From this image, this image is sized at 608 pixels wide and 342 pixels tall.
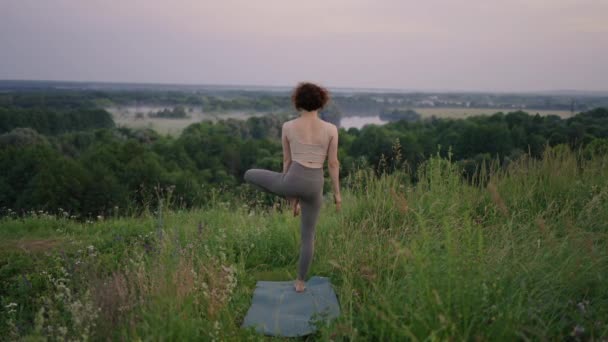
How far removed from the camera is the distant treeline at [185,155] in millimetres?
24188

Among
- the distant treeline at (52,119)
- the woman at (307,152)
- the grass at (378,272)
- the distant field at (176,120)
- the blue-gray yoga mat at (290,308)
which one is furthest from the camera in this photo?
the distant field at (176,120)

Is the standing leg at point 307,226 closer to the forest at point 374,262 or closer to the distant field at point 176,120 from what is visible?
the forest at point 374,262

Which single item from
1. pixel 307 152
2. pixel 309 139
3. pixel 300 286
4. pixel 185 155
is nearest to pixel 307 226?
pixel 300 286

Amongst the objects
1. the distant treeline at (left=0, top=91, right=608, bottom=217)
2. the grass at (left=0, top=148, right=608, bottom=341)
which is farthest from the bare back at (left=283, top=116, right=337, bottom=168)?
the distant treeline at (left=0, top=91, right=608, bottom=217)

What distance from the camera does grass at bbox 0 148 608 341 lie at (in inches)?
123

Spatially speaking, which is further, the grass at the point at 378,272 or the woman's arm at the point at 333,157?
the woman's arm at the point at 333,157

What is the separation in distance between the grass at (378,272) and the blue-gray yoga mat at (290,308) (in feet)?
0.45

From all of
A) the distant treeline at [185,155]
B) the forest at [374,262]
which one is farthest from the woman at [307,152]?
the distant treeline at [185,155]

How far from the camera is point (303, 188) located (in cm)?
431

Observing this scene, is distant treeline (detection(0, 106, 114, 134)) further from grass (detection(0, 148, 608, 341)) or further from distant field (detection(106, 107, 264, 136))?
grass (detection(0, 148, 608, 341))

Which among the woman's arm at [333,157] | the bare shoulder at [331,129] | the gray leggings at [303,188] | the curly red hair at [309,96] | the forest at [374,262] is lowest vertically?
the forest at [374,262]

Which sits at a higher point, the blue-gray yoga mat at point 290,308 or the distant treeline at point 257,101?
the distant treeline at point 257,101

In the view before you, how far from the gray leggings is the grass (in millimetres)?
468

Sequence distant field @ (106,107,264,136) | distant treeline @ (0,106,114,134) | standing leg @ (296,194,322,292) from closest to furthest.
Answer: standing leg @ (296,194,322,292)
distant treeline @ (0,106,114,134)
distant field @ (106,107,264,136)
